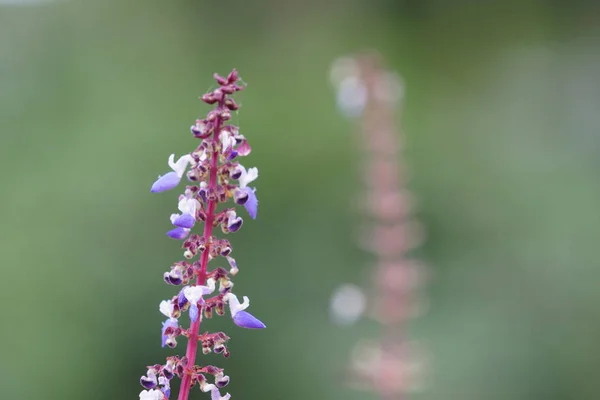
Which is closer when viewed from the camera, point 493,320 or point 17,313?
point 17,313

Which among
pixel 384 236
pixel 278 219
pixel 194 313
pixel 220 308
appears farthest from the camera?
pixel 278 219

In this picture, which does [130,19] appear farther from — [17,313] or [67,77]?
[17,313]

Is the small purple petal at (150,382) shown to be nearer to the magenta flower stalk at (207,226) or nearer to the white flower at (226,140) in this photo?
the magenta flower stalk at (207,226)

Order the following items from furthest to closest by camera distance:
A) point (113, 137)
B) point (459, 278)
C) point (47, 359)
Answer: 1. point (113, 137)
2. point (459, 278)
3. point (47, 359)

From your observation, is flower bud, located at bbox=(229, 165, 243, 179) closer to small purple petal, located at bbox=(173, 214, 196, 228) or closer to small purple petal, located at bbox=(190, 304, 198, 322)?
small purple petal, located at bbox=(173, 214, 196, 228)

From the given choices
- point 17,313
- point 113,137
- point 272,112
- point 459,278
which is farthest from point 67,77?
point 459,278

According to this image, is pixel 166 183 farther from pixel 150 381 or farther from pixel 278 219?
pixel 278 219

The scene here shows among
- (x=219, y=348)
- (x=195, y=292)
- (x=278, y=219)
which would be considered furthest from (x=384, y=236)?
(x=278, y=219)

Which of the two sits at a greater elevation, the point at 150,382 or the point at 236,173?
the point at 236,173
